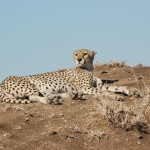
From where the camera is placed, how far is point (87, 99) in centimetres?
815

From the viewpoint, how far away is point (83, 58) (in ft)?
33.2

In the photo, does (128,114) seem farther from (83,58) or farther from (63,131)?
(83,58)

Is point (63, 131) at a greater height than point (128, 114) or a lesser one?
lesser

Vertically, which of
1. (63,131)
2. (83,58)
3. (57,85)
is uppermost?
(83,58)

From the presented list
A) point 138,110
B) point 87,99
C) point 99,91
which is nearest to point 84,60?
point 99,91

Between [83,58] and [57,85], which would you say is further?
[83,58]

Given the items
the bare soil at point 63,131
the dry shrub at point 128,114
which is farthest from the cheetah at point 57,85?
the dry shrub at point 128,114

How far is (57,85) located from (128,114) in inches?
141

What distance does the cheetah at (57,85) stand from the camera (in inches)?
328

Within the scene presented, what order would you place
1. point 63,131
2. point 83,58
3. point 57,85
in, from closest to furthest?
1. point 63,131
2. point 57,85
3. point 83,58

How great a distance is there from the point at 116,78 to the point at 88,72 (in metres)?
1.28

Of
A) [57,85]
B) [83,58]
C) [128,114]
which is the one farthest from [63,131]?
[83,58]

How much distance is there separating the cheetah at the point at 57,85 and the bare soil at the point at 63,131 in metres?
0.94

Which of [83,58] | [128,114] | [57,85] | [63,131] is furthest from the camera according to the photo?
[83,58]
